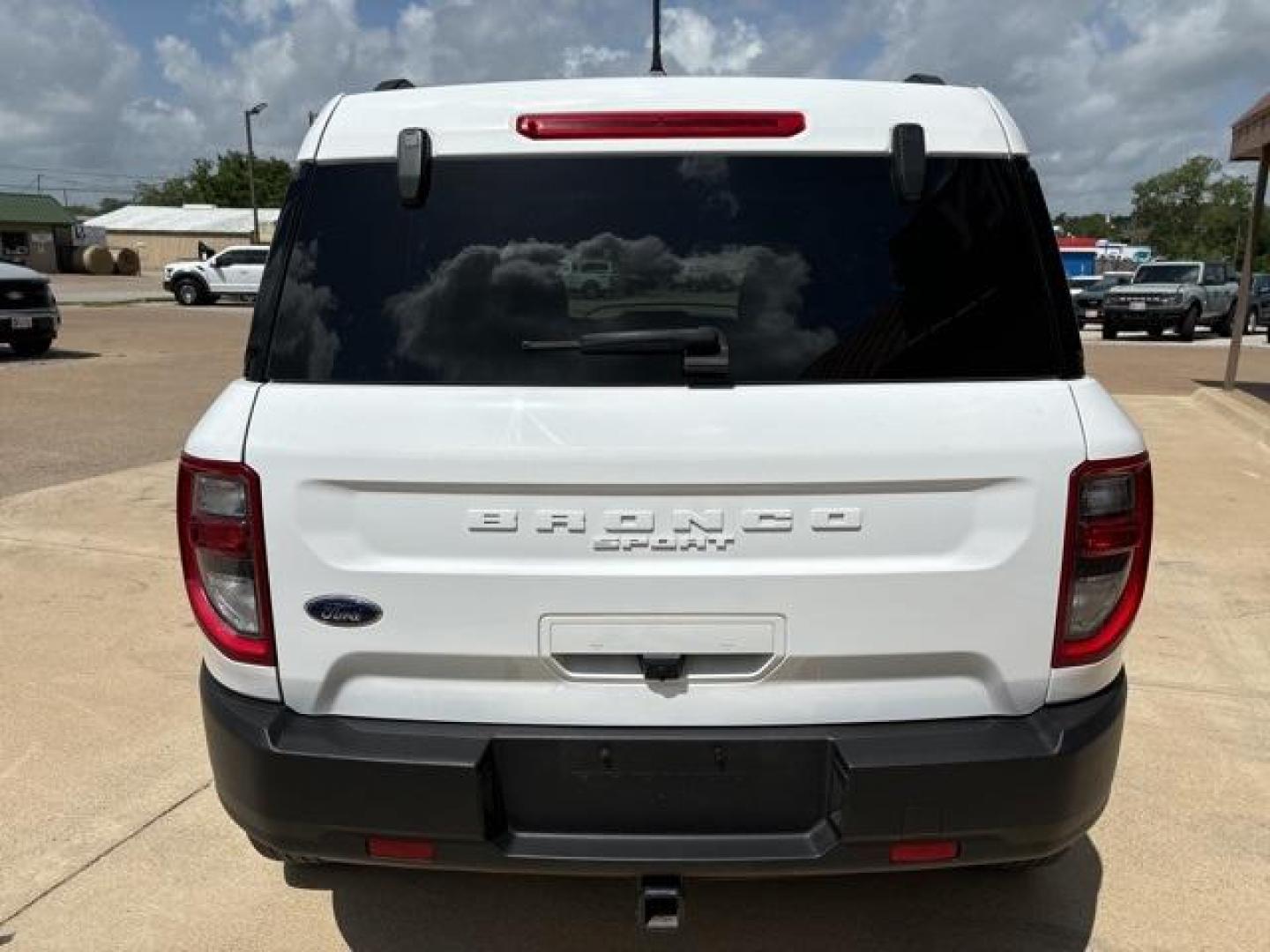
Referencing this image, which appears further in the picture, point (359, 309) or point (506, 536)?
point (359, 309)

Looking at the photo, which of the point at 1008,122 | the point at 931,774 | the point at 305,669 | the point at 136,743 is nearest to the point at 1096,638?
the point at 931,774

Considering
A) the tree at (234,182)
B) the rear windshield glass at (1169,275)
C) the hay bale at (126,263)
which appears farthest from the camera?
the tree at (234,182)

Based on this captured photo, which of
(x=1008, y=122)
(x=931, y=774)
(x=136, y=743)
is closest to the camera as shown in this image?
(x=931, y=774)

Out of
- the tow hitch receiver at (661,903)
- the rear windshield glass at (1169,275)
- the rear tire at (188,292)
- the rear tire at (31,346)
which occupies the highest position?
the tow hitch receiver at (661,903)

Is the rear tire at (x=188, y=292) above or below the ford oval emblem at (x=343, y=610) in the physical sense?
below

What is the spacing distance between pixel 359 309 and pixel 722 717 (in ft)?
3.58

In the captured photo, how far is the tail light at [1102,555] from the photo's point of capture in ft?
6.81

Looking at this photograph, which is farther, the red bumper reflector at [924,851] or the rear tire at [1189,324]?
the rear tire at [1189,324]

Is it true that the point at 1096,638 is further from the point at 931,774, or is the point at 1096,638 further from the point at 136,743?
the point at 136,743

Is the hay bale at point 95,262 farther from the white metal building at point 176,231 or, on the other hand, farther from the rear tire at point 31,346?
the rear tire at point 31,346

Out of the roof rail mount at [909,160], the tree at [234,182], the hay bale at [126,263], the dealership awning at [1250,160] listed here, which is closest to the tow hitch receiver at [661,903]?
the roof rail mount at [909,160]

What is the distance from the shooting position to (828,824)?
208cm

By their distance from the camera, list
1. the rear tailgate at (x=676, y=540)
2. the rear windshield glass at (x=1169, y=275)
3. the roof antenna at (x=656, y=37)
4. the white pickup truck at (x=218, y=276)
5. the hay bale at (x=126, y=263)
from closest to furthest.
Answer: the rear tailgate at (x=676, y=540) → the roof antenna at (x=656, y=37) → the rear windshield glass at (x=1169, y=275) → the white pickup truck at (x=218, y=276) → the hay bale at (x=126, y=263)

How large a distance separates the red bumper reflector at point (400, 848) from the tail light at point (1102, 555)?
1.29 metres
